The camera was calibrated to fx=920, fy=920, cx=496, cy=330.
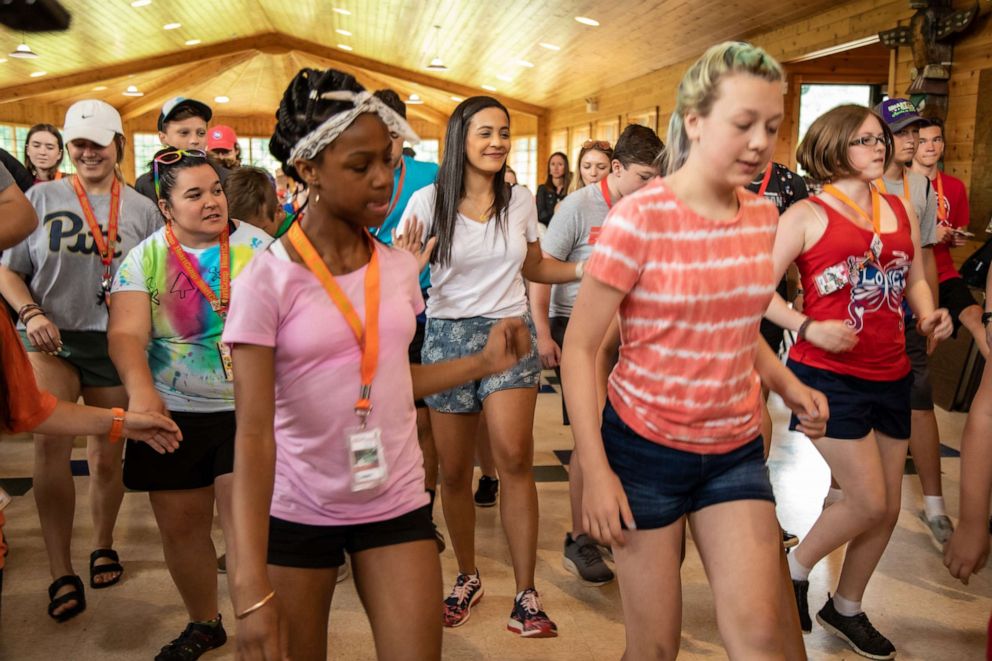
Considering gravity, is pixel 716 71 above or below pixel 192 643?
above

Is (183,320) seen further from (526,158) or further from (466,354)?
(526,158)

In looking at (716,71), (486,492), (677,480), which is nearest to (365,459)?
(677,480)

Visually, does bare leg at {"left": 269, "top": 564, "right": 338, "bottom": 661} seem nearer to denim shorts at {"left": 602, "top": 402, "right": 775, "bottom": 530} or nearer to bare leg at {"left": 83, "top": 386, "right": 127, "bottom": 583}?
denim shorts at {"left": 602, "top": 402, "right": 775, "bottom": 530}

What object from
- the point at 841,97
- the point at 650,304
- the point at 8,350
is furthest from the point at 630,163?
the point at 841,97

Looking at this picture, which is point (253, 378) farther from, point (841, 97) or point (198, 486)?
point (841, 97)

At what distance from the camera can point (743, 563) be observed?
68.6 inches

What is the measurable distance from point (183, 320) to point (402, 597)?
1.20 meters

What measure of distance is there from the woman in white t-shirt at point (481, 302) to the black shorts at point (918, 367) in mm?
1859

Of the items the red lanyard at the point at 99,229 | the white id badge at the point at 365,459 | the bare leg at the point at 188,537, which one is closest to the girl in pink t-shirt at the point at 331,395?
the white id badge at the point at 365,459

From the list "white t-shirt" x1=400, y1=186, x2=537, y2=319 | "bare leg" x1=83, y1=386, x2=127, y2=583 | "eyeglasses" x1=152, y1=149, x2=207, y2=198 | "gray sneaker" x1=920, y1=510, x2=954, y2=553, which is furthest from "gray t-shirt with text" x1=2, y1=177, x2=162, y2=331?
"gray sneaker" x1=920, y1=510, x2=954, y2=553

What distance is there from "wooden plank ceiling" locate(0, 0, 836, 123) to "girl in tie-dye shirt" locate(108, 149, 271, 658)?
7.98m

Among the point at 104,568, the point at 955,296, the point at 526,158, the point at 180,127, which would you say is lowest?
the point at 104,568

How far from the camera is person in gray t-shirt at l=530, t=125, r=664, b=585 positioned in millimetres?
3369

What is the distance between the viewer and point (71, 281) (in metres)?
3.22
